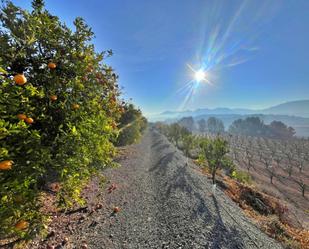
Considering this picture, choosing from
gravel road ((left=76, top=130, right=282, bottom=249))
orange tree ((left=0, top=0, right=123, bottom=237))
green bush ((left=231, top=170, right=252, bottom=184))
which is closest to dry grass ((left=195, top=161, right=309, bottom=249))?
gravel road ((left=76, top=130, right=282, bottom=249))

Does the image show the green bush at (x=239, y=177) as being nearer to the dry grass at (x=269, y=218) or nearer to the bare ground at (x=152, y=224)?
the dry grass at (x=269, y=218)

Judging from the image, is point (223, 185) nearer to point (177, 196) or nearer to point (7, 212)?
point (177, 196)

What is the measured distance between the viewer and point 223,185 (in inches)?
775

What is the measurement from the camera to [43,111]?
5.00 m

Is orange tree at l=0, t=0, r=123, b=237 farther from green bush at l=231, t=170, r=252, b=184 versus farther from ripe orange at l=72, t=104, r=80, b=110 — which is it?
green bush at l=231, t=170, r=252, b=184

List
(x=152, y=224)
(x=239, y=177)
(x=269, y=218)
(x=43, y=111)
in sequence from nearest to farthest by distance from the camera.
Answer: (x=43, y=111), (x=152, y=224), (x=269, y=218), (x=239, y=177)

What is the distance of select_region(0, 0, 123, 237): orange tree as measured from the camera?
3.84 m

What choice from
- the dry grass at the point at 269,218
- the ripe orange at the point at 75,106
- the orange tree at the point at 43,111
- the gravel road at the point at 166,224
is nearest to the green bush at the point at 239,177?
the dry grass at the point at 269,218

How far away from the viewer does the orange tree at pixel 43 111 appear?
3.84 m

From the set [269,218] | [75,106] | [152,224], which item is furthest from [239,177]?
[75,106]

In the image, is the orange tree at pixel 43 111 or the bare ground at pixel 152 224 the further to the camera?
the bare ground at pixel 152 224

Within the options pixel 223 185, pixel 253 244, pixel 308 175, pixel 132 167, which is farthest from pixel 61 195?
pixel 308 175

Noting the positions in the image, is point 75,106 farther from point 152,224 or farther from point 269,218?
point 269,218

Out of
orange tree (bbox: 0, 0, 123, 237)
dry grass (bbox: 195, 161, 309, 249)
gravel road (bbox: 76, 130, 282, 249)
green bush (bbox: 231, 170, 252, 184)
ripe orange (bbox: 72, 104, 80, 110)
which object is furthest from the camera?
green bush (bbox: 231, 170, 252, 184)
